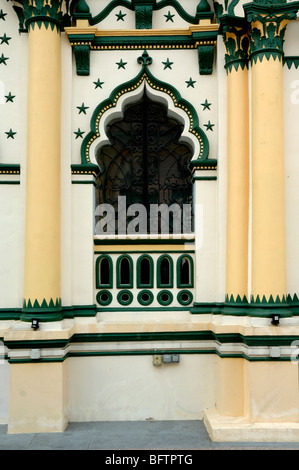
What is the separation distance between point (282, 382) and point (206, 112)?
4.40 m

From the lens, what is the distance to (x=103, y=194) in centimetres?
827

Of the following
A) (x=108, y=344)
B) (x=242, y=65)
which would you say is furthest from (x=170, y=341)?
(x=242, y=65)

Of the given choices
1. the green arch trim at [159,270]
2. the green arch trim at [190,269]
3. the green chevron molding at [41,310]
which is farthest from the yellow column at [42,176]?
the green arch trim at [190,269]

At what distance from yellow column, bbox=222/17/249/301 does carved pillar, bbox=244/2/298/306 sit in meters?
0.27

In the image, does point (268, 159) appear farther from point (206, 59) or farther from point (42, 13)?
point (42, 13)

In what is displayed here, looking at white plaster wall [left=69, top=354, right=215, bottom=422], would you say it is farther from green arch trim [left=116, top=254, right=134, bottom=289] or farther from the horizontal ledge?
the horizontal ledge

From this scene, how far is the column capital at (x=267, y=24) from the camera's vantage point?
23.5 ft

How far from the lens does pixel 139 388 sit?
302 inches

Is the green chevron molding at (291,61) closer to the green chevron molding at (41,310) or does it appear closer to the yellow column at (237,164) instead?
the yellow column at (237,164)

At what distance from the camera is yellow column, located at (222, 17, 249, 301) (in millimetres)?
7488

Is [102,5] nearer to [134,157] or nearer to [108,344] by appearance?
[134,157]

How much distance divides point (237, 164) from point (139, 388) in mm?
3860
